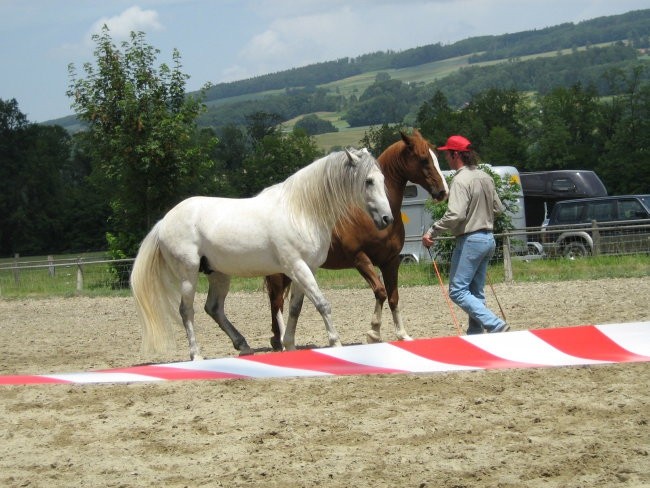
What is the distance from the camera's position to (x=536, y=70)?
155 metres

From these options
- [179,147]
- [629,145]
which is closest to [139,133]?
[179,147]

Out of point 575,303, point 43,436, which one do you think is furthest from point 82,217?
point 43,436

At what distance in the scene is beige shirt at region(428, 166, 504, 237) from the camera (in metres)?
7.55

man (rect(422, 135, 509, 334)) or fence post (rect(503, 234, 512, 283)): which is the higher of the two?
man (rect(422, 135, 509, 334))

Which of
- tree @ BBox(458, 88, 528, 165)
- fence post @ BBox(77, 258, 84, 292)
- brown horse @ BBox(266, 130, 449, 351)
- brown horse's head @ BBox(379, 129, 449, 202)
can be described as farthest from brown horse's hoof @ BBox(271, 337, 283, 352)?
tree @ BBox(458, 88, 528, 165)

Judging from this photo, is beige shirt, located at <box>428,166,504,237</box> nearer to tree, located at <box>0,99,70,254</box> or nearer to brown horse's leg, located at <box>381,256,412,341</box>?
brown horse's leg, located at <box>381,256,412,341</box>

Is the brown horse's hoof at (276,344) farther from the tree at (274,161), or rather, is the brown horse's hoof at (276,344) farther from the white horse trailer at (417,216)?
the tree at (274,161)

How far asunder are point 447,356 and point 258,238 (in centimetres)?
249

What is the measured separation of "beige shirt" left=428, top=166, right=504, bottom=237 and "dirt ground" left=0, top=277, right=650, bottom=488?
148 centimetres

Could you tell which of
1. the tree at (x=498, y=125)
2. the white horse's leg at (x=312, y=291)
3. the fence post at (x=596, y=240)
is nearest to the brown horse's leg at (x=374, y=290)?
the white horse's leg at (x=312, y=291)

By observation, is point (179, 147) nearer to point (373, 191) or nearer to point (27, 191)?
point (373, 191)

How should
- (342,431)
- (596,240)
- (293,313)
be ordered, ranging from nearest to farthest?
(342,431), (293,313), (596,240)

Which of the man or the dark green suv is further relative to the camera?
the dark green suv

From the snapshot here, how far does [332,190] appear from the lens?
7902 millimetres
